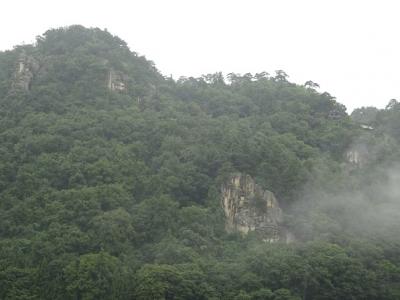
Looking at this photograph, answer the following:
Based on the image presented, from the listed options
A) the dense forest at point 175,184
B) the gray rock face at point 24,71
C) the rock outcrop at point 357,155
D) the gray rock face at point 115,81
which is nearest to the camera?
the dense forest at point 175,184

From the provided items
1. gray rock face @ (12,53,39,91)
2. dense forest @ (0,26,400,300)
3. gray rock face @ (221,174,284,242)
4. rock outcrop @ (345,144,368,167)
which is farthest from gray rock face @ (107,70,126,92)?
rock outcrop @ (345,144,368,167)

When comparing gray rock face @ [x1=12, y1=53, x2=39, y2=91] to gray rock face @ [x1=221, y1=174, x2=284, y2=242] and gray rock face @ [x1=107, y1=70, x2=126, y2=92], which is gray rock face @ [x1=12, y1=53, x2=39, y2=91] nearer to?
gray rock face @ [x1=107, y1=70, x2=126, y2=92]

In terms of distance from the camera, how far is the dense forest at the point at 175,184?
146ft

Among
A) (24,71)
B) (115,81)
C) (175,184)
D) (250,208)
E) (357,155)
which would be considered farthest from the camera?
(115,81)

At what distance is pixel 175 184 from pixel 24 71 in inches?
1061

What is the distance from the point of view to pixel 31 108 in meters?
67.9

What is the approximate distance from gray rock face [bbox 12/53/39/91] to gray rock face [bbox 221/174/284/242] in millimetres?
27305

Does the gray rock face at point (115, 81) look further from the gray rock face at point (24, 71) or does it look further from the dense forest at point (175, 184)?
the gray rock face at point (24, 71)

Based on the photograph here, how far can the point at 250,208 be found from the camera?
5431 centimetres

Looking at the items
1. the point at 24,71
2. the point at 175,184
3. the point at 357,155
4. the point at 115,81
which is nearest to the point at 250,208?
the point at 175,184

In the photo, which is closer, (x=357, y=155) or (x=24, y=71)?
(x=357, y=155)

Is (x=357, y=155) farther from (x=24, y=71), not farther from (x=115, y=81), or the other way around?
(x=24, y=71)

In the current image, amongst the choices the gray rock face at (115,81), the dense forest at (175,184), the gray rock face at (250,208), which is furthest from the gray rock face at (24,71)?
the gray rock face at (250,208)

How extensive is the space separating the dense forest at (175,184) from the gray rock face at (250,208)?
2.54ft
